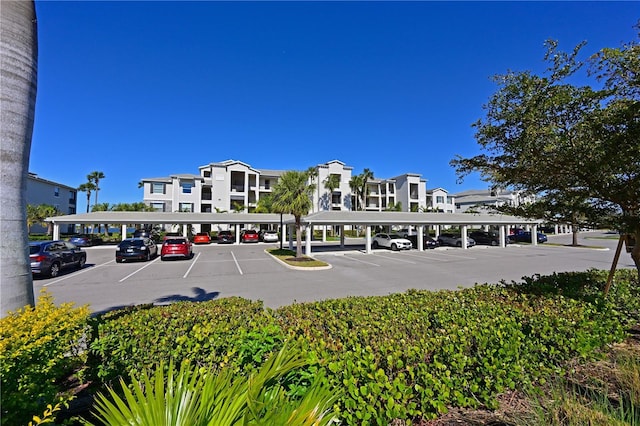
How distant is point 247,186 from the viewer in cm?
4469

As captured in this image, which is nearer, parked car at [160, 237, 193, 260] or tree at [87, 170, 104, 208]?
parked car at [160, 237, 193, 260]

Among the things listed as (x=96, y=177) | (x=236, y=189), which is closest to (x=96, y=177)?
(x=96, y=177)

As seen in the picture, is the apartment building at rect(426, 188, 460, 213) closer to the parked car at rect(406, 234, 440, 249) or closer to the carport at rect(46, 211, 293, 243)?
the parked car at rect(406, 234, 440, 249)

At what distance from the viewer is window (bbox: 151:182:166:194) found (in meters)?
42.4

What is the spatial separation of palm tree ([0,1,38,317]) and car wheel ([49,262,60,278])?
14.1 meters

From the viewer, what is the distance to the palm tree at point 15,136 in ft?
9.87

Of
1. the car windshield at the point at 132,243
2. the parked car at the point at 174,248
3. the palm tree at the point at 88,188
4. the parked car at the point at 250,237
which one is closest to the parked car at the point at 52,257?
the car windshield at the point at 132,243

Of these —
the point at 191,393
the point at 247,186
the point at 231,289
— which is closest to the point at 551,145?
the point at 191,393

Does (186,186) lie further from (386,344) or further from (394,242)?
(386,344)

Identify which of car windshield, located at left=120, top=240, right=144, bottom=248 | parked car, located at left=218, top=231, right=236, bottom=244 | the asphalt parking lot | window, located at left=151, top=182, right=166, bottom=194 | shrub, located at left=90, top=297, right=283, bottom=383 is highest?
window, located at left=151, top=182, right=166, bottom=194

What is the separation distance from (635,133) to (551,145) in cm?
104

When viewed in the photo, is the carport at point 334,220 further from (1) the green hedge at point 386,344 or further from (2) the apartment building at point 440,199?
(2) the apartment building at point 440,199

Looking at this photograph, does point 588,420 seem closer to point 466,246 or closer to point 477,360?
point 477,360

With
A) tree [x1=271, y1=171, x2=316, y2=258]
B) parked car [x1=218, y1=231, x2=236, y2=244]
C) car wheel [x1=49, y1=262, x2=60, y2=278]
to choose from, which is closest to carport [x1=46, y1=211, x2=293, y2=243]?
parked car [x1=218, y1=231, x2=236, y2=244]
